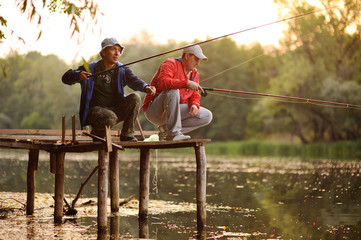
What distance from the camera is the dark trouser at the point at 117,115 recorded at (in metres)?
8.25

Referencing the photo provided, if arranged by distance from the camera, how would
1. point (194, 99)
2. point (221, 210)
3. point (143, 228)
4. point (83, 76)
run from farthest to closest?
point (221, 210)
point (143, 228)
point (194, 99)
point (83, 76)

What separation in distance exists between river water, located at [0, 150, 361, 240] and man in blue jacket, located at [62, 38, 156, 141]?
144cm

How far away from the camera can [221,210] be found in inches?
470

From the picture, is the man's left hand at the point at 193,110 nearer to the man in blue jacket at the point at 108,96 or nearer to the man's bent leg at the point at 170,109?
the man's bent leg at the point at 170,109

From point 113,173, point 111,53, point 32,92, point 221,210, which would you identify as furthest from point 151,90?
point 32,92

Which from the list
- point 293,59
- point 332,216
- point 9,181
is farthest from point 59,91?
point 332,216

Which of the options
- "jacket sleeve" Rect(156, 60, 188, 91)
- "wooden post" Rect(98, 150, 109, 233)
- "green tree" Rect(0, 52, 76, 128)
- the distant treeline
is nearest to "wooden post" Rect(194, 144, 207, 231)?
"jacket sleeve" Rect(156, 60, 188, 91)

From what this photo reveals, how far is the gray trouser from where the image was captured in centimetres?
865

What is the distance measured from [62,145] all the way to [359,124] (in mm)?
30901

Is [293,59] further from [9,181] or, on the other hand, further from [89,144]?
[89,144]

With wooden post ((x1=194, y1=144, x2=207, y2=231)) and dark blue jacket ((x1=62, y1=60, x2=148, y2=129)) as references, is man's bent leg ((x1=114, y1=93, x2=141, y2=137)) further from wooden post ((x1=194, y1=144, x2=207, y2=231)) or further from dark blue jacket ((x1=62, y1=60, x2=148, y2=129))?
wooden post ((x1=194, y1=144, x2=207, y2=231))

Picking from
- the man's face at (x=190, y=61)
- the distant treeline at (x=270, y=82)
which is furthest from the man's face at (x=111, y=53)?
the distant treeline at (x=270, y=82)

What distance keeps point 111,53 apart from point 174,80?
0.97m

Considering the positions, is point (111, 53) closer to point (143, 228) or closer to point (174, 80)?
point (174, 80)
